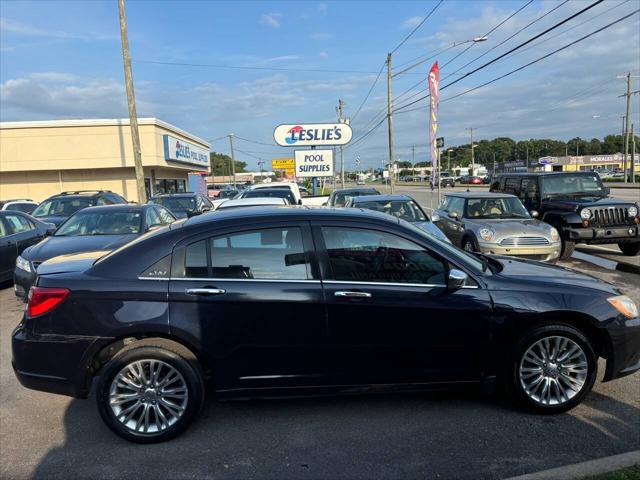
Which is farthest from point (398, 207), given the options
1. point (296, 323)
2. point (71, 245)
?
point (296, 323)

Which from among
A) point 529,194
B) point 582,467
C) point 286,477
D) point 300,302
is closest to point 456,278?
point 300,302

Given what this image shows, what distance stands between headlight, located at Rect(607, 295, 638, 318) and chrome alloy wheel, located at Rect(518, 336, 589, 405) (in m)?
0.45

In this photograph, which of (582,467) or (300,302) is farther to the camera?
(300,302)

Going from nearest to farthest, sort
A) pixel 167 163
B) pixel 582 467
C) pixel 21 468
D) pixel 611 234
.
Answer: pixel 582 467, pixel 21 468, pixel 611 234, pixel 167 163

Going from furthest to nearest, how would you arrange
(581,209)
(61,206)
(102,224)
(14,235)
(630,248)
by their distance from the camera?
1. (61,206)
2. (630,248)
3. (581,209)
4. (14,235)
5. (102,224)

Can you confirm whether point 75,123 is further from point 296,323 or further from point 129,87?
point 296,323

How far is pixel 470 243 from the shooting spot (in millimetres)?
10188

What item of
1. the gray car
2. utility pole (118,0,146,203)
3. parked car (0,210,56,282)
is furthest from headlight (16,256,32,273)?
utility pole (118,0,146,203)

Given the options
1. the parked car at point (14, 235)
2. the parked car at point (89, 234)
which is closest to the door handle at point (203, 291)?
the parked car at point (89, 234)

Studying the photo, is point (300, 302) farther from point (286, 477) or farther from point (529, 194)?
point (529, 194)

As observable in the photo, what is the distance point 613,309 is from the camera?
12.5ft

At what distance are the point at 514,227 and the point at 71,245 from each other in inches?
314

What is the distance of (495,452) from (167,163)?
2919cm

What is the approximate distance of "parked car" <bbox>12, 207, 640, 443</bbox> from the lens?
3525mm
